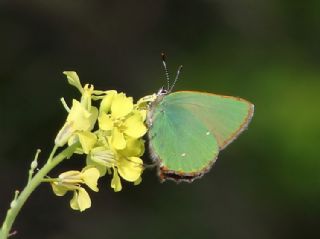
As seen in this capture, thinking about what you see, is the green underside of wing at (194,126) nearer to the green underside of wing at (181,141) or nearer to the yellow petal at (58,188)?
the green underside of wing at (181,141)

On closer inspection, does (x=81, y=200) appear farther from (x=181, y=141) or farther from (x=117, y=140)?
(x=181, y=141)

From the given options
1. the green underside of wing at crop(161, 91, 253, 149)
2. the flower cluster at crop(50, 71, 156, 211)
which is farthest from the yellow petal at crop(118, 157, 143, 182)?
the green underside of wing at crop(161, 91, 253, 149)

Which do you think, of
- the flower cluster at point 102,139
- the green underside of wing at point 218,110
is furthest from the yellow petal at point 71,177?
the green underside of wing at point 218,110

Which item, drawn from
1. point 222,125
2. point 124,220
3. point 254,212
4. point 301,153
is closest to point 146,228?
point 124,220

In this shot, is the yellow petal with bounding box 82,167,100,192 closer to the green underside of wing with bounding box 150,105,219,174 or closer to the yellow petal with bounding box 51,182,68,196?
the yellow petal with bounding box 51,182,68,196

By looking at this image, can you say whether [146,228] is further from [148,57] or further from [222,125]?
[222,125]
